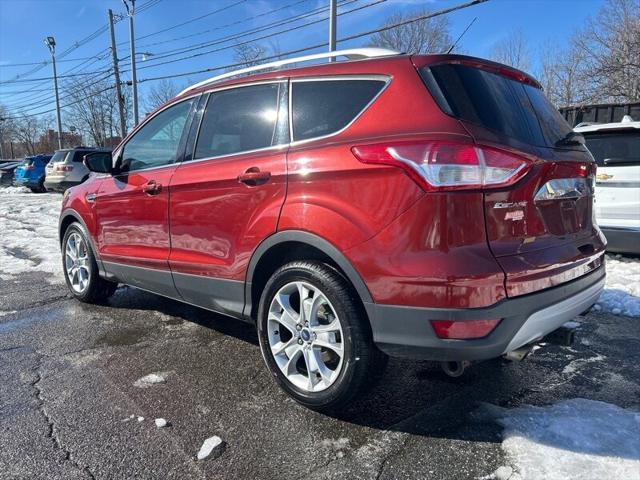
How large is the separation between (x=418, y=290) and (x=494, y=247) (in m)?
0.39

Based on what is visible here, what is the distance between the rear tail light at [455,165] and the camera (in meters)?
2.18

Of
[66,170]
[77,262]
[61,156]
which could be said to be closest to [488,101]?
[77,262]

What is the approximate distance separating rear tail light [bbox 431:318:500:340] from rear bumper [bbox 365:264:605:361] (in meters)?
0.02

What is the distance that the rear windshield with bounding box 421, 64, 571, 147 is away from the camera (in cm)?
235

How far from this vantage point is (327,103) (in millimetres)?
2777

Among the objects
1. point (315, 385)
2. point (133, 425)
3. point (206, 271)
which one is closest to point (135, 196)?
point (206, 271)

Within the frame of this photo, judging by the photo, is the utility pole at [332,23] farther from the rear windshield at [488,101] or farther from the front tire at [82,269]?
the rear windshield at [488,101]

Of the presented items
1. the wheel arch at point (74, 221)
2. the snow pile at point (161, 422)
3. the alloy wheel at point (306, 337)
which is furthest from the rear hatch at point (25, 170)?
the alloy wheel at point (306, 337)

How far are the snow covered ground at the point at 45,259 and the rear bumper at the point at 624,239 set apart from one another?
0.24 meters

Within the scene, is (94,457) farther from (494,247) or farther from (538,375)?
(538,375)

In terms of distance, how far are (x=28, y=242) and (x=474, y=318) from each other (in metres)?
8.62

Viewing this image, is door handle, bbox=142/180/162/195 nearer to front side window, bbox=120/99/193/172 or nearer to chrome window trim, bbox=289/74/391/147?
front side window, bbox=120/99/193/172

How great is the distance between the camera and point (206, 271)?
3326 millimetres

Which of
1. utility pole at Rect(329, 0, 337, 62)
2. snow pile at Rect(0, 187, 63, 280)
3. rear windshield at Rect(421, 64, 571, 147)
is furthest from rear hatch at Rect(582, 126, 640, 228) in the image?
utility pole at Rect(329, 0, 337, 62)
